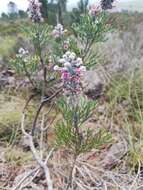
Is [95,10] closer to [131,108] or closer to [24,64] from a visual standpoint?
[24,64]

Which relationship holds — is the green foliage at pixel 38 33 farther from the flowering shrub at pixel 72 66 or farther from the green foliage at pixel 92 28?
the green foliage at pixel 92 28

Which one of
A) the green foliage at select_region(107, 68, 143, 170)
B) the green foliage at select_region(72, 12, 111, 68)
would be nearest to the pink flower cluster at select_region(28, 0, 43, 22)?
the green foliage at select_region(72, 12, 111, 68)

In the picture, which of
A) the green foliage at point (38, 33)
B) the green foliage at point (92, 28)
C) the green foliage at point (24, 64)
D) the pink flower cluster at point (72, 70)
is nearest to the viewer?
the pink flower cluster at point (72, 70)

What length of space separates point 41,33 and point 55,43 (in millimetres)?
177

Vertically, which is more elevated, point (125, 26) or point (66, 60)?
point (66, 60)

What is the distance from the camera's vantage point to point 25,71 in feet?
8.67

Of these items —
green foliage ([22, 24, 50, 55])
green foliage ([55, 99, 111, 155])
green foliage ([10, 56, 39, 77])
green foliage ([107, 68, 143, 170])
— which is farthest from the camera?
green foliage ([107, 68, 143, 170])

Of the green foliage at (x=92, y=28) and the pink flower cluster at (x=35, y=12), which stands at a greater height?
the pink flower cluster at (x=35, y=12)

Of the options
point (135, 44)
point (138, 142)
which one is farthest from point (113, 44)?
point (138, 142)

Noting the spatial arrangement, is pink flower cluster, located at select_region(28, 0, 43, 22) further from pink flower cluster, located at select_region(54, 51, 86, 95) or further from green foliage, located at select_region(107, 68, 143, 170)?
green foliage, located at select_region(107, 68, 143, 170)

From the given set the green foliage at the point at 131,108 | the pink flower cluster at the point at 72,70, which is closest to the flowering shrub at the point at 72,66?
the pink flower cluster at the point at 72,70

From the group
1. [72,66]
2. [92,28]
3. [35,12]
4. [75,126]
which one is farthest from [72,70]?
[35,12]

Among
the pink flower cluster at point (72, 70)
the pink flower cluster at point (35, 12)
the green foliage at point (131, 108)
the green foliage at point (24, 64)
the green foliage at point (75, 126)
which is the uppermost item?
the pink flower cluster at point (35, 12)

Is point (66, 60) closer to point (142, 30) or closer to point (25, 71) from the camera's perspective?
point (25, 71)
